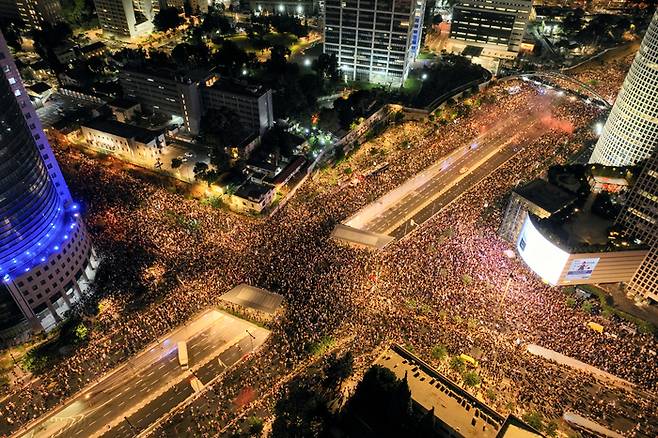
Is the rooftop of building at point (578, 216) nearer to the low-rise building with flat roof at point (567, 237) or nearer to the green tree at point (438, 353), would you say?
the low-rise building with flat roof at point (567, 237)

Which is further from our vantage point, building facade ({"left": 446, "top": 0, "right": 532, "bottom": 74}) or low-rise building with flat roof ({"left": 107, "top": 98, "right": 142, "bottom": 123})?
building facade ({"left": 446, "top": 0, "right": 532, "bottom": 74})

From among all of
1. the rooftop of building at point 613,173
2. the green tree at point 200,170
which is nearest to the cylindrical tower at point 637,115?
the rooftop of building at point 613,173

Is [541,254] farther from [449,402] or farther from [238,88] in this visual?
[238,88]

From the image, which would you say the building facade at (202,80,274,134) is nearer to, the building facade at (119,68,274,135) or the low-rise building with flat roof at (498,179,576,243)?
the building facade at (119,68,274,135)

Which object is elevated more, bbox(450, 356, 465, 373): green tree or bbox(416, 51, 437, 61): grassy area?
bbox(416, 51, 437, 61): grassy area

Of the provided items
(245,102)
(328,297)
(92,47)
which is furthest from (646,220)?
(92,47)

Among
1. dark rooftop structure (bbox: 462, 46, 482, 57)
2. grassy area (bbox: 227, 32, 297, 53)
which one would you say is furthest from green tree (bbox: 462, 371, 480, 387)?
grassy area (bbox: 227, 32, 297, 53)

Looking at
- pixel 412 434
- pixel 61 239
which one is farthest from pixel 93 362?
pixel 412 434
